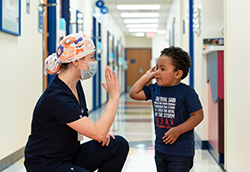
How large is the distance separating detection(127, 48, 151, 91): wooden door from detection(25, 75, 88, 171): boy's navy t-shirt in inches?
674

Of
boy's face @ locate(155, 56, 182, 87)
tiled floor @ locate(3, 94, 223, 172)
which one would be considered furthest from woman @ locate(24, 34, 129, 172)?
tiled floor @ locate(3, 94, 223, 172)

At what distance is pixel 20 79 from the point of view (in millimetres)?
3289

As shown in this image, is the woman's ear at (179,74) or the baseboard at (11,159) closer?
the woman's ear at (179,74)

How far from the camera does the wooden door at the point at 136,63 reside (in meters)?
18.9

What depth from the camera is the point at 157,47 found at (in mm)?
17188

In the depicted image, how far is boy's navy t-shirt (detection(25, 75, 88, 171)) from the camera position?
1.58 meters

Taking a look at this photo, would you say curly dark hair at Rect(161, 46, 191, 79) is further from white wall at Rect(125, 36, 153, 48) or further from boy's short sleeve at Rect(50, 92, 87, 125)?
white wall at Rect(125, 36, 153, 48)

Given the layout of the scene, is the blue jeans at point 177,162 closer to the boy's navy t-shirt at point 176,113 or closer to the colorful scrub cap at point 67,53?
the boy's navy t-shirt at point 176,113

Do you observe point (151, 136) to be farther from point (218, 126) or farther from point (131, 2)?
point (131, 2)

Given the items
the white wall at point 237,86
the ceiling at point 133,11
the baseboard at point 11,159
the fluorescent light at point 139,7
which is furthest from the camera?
the fluorescent light at point 139,7

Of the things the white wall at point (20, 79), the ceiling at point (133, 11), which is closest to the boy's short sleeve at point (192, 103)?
the white wall at point (20, 79)

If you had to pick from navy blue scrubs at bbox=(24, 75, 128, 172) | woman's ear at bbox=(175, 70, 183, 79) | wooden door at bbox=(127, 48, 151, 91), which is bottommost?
navy blue scrubs at bbox=(24, 75, 128, 172)

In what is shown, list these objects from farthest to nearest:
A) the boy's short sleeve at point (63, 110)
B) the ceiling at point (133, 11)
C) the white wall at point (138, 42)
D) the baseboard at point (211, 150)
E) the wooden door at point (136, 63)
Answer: the wooden door at point (136, 63)
the white wall at point (138, 42)
the ceiling at point (133, 11)
the baseboard at point (211, 150)
the boy's short sleeve at point (63, 110)

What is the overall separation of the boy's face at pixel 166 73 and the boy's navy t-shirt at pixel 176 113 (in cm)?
5
